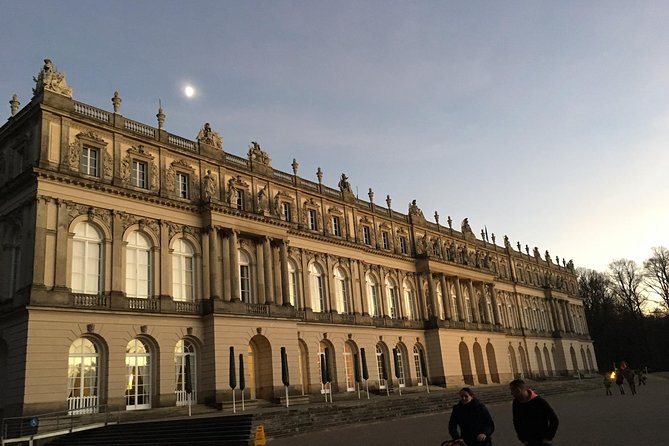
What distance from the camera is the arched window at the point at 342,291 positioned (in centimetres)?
4178

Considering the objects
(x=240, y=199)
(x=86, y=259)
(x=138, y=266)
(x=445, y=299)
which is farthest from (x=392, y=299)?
(x=86, y=259)

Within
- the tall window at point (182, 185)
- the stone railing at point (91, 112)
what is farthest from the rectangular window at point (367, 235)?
the stone railing at point (91, 112)

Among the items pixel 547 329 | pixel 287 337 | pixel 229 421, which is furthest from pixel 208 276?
pixel 547 329

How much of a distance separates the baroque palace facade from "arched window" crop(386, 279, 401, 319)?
12 centimetres

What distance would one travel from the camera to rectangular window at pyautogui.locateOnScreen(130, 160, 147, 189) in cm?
2966

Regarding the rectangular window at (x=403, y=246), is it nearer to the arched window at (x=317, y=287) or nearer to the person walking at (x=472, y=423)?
the arched window at (x=317, y=287)

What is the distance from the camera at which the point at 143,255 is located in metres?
29.1

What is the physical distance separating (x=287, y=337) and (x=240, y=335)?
11.5 feet

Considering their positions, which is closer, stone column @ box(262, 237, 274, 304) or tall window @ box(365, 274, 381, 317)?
stone column @ box(262, 237, 274, 304)

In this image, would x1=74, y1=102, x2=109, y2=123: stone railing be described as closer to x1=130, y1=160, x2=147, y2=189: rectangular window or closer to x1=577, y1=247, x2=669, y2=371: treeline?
x1=130, y1=160, x2=147, y2=189: rectangular window

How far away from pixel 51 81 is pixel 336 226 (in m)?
22.6

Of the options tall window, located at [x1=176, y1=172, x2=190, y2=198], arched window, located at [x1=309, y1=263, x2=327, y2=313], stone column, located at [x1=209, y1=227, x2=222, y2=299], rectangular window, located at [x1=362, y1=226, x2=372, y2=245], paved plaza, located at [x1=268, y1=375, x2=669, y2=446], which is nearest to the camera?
paved plaza, located at [x1=268, y1=375, x2=669, y2=446]

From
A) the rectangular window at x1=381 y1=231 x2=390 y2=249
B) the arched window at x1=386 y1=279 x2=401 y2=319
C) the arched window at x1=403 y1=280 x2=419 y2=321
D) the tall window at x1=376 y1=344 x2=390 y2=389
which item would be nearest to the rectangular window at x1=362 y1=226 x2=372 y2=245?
the rectangular window at x1=381 y1=231 x2=390 y2=249

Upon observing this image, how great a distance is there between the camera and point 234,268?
31.9 meters
